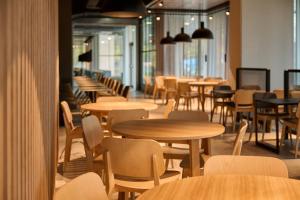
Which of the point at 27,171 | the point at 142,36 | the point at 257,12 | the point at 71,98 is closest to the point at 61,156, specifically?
the point at 71,98

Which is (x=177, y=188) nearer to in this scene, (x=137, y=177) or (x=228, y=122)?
Answer: (x=137, y=177)

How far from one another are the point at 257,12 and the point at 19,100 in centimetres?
878

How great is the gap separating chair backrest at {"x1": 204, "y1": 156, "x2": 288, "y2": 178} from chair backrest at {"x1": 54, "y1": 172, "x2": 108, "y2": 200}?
650mm

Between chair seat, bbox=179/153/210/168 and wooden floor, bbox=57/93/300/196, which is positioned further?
wooden floor, bbox=57/93/300/196

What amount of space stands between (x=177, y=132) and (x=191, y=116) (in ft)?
3.39

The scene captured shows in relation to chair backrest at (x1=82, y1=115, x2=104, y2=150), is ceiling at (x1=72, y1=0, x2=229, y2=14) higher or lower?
higher

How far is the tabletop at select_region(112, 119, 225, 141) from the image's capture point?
11.7 ft

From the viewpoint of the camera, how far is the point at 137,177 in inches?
124

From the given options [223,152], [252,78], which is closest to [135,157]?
[223,152]

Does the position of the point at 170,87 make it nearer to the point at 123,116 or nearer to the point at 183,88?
the point at 183,88

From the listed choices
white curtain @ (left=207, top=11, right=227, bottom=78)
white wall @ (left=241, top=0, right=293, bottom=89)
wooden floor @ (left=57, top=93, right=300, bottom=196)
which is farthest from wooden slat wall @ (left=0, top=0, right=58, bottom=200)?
white curtain @ (left=207, top=11, right=227, bottom=78)

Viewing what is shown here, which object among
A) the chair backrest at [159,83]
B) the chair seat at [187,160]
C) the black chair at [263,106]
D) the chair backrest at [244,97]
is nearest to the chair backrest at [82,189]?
the chair seat at [187,160]

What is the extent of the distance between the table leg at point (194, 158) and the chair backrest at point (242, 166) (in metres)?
1.24

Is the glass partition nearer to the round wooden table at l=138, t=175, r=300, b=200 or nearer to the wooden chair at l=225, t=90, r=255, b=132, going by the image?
the wooden chair at l=225, t=90, r=255, b=132
